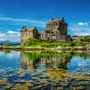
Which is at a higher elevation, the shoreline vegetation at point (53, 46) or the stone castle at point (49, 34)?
the stone castle at point (49, 34)

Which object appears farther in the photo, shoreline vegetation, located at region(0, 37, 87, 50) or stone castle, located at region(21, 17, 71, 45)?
stone castle, located at region(21, 17, 71, 45)

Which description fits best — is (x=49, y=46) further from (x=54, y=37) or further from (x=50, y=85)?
(x=50, y=85)

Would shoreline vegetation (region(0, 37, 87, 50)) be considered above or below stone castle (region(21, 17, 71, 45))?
below

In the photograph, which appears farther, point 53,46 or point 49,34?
point 49,34

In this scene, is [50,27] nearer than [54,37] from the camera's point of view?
No

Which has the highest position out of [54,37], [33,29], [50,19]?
[50,19]

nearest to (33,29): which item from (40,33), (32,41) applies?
(40,33)

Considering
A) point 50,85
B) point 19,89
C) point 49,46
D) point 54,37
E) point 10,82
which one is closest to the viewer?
point 19,89

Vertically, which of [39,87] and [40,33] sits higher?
[40,33]

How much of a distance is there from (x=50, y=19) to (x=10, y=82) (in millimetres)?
82164

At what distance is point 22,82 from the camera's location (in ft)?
30.3

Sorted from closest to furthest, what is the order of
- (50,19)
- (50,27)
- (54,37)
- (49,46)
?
(49,46) → (54,37) → (50,27) → (50,19)

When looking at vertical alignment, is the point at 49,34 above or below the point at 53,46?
above

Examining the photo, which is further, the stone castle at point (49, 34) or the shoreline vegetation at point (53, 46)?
the stone castle at point (49, 34)
